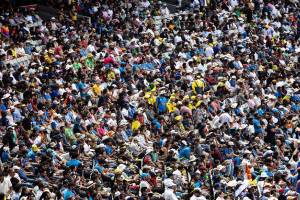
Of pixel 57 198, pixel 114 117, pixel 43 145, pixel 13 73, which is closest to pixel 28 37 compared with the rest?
pixel 13 73

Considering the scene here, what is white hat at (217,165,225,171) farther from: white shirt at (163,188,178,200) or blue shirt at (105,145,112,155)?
→ blue shirt at (105,145,112,155)

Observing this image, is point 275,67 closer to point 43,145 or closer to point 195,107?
point 195,107

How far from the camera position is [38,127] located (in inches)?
981

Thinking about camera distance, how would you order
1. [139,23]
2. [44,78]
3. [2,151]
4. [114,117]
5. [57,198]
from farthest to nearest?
1. [139,23]
2. [44,78]
3. [114,117]
4. [2,151]
5. [57,198]

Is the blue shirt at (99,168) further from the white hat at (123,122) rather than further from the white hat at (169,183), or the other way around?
the white hat at (123,122)

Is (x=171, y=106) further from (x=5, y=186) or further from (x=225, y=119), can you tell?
(x=5, y=186)

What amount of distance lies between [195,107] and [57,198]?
876cm

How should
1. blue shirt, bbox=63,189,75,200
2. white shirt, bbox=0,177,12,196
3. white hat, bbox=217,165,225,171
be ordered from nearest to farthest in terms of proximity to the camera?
1. blue shirt, bbox=63,189,75,200
2. white shirt, bbox=0,177,12,196
3. white hat, bbox=217,165,225,171

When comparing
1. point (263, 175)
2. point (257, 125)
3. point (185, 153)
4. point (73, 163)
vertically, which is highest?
point (73, 163)

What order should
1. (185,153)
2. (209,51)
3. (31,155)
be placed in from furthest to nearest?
(209,51) → (185,153) → (31,155)

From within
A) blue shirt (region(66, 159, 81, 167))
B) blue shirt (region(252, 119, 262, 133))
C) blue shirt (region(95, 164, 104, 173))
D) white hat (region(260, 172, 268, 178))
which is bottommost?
blue shirt (region(252, 119, 262, 133))

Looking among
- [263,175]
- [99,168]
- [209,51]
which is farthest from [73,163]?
[209,51]

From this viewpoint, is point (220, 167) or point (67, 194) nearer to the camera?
point (67, 194)

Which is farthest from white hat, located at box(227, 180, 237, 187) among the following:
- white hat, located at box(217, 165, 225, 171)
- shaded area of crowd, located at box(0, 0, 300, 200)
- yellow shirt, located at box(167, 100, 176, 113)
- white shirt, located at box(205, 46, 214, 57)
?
white shirt, located at box(205, 46, 214, 57)
